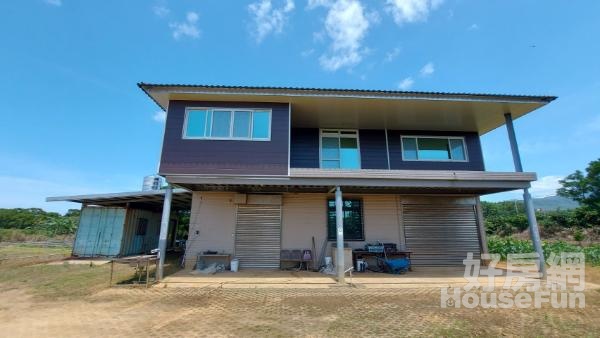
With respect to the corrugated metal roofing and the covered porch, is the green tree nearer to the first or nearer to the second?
the corrugated metal roofing

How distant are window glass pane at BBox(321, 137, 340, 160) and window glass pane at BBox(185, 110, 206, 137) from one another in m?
4.62

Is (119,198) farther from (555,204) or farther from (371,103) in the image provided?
(555,204)

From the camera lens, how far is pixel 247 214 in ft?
33.0

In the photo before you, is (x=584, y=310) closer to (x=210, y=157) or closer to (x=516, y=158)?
(x=516, y=158)

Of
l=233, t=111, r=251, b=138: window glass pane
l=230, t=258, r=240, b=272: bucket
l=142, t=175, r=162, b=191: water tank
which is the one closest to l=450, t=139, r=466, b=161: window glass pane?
l=233, t=111, r=251, b=138: window glass pane

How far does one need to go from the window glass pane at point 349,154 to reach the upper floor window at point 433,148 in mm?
1982

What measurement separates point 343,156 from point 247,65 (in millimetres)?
5722

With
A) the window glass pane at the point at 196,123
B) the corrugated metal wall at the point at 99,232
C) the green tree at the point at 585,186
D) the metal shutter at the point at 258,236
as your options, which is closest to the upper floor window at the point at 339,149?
the metal shutter at the point at 258,236

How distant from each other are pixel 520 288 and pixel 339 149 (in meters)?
6.82

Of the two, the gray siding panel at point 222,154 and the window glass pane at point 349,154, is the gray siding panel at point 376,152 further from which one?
the gray siding panel at point 222,154

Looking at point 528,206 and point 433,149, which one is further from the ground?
point 433,149

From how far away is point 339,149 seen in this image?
420 inches

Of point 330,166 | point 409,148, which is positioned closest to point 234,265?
point 330,166

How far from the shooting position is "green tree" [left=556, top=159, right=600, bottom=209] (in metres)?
30.2
